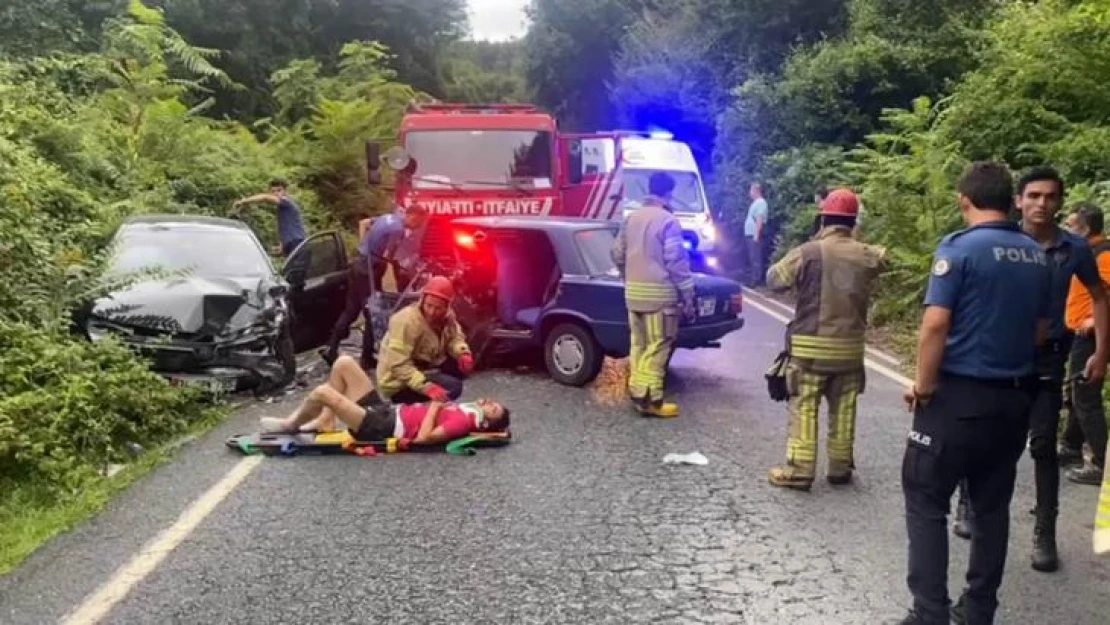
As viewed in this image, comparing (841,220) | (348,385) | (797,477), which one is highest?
(841,220)

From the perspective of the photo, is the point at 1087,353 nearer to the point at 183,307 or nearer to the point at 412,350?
the point at 412,350

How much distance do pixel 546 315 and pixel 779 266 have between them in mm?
3853

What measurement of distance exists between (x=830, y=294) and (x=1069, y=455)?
2.12 meters

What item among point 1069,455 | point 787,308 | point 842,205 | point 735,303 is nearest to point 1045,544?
point 1069,455

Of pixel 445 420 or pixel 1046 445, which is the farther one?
pixel 445 420

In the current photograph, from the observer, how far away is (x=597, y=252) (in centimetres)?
1122

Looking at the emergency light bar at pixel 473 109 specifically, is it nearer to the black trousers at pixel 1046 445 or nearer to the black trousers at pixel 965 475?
the black trousers at pixel 1046 445

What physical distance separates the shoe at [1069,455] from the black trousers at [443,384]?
4.25m

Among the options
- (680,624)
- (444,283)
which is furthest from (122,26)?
(680,624)

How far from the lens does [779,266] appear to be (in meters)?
7.36

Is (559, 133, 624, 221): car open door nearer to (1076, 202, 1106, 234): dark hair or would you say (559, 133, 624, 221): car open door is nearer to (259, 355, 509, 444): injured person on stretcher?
(259, 355, 509, 444): injured person on stretcher

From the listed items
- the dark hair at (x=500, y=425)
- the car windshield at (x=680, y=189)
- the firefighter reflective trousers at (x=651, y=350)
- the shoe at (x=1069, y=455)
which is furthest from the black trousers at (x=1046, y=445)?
the car windshield at (x=680, y=189)

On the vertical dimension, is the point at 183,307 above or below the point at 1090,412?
above

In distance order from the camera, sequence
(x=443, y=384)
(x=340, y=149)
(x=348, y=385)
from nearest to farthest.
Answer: (x=348, y=385)
(x=443, y=384)
(x=340, y=149)
